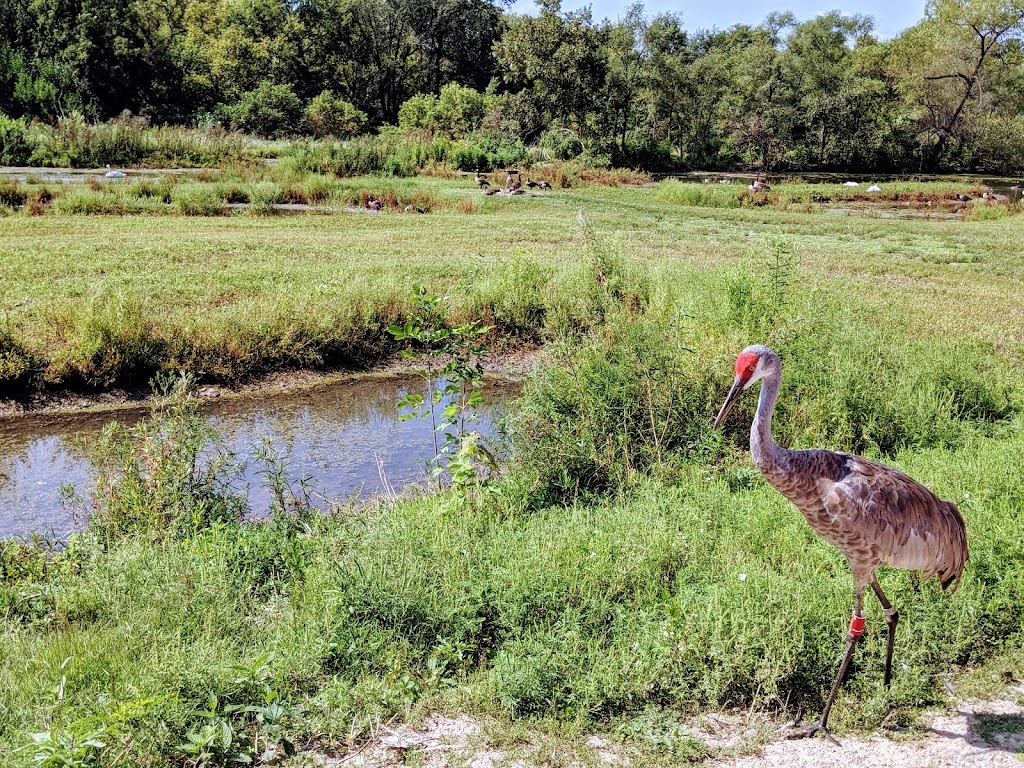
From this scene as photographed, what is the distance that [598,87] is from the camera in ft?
145

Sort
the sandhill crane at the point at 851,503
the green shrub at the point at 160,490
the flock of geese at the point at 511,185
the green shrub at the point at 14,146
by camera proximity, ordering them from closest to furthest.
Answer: the sandhill crane at the point at 851,503, the green shrub at the point at 160,490, the flock of geese at the point at 511,185, the green shrub at the point at 14,146

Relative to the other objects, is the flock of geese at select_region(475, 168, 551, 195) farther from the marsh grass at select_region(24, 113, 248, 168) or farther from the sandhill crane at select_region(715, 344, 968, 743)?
the sandhill crane at select_region(715, 344, 968, 743)

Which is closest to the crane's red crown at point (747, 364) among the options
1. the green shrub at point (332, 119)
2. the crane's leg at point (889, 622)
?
the crane's leg at point (889, 622)

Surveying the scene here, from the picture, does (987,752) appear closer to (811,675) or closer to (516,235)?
(811,675)

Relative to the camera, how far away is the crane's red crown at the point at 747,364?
398 cm

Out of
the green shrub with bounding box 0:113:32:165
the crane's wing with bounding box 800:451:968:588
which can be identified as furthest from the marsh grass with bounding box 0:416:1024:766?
the green shrub with bounding box 0:113:32:165

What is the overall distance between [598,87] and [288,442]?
1567 inches

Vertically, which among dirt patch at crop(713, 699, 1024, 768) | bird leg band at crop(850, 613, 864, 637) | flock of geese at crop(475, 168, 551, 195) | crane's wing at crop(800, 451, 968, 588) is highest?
flock of geese at crop(475, 168, 551, 195)

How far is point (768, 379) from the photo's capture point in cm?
414

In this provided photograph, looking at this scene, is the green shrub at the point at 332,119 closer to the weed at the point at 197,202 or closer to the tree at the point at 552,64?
the tree at the point at 552,64

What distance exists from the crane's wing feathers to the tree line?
37.5 metres

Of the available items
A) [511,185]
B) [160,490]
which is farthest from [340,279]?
[511,185]

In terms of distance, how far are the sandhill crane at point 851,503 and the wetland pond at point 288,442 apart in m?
3.64

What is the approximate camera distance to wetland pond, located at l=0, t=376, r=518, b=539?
7.40 meters
